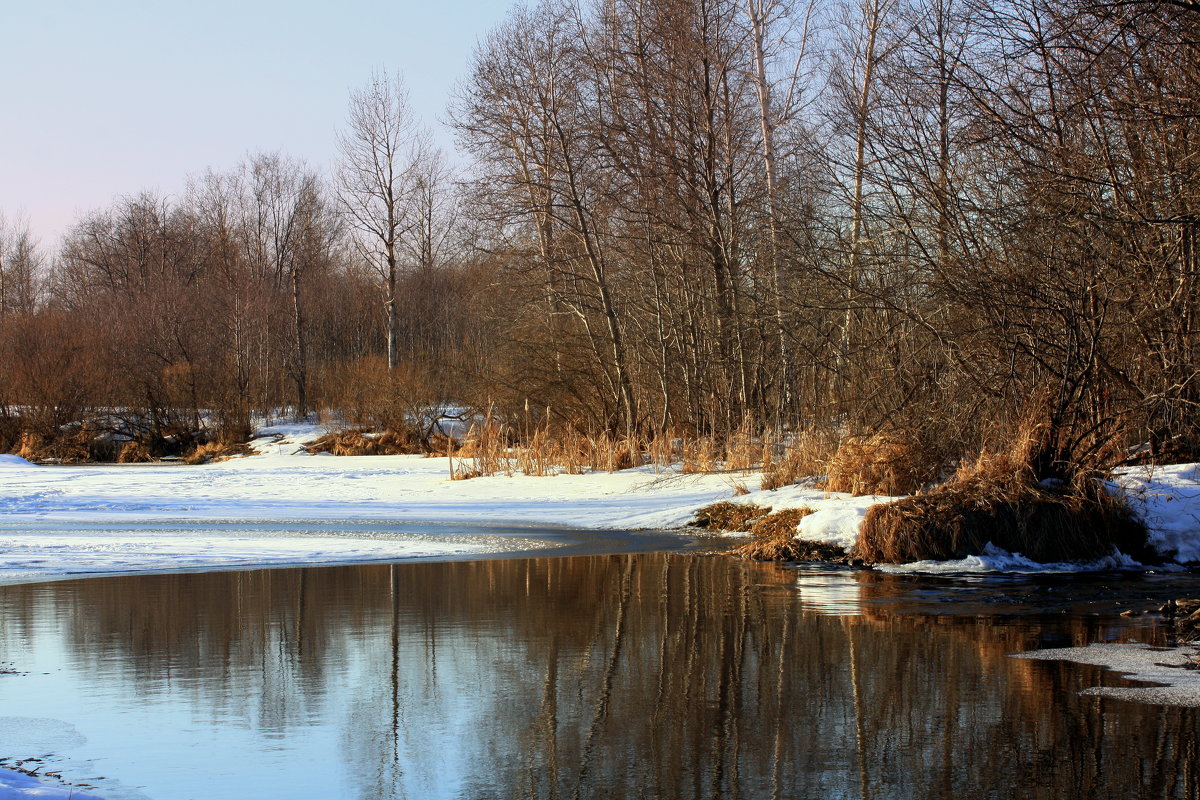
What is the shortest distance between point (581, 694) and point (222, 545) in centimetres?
848

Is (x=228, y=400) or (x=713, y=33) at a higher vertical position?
(x=713, y=33)

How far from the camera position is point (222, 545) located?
13.3 metres

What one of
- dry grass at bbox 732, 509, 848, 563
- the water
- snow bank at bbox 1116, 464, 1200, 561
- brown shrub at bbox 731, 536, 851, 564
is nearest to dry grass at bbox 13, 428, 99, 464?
the water

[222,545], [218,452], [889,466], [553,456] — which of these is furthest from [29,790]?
[218,452]

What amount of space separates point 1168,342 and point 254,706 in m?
11.8

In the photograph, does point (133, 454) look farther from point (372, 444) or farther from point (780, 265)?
point (780, 265)

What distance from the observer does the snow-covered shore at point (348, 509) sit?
12.0 meters

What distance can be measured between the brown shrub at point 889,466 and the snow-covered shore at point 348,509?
0.36 meters

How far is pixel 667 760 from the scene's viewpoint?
189 inches

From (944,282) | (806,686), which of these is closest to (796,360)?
(944,282)

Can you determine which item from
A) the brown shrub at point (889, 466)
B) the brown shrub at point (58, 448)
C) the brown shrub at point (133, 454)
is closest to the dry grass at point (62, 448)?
the brown shrub at point (58, 448)

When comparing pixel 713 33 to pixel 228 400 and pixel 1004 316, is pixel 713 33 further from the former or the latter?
pixel 228 400

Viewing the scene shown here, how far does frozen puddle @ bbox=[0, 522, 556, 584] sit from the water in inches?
66.4

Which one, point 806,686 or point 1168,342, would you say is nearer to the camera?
point 806,686
